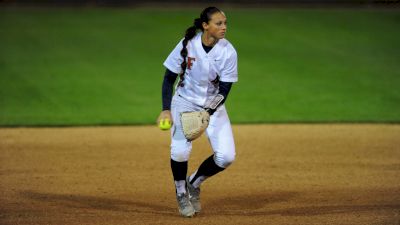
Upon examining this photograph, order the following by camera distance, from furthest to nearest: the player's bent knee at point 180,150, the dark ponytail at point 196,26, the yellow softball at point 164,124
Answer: the player's bent knee at point 180,150
the dark ponytail at point 196,26
the yellow softball at point 164,124

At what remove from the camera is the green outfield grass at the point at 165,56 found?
39.6 feet

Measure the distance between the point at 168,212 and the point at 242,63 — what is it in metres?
8.41

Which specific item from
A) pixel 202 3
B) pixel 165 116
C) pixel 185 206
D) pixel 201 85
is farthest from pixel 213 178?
pixel 202 3

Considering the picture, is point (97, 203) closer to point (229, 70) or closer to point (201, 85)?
point (201, 85)

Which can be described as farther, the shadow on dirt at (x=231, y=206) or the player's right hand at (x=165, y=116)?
the shadow on dirt at (x=231, y=206)

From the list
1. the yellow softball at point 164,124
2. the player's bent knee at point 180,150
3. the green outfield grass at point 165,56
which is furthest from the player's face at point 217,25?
the green outfield grass at point 165,56

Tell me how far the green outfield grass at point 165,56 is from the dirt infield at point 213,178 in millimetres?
963

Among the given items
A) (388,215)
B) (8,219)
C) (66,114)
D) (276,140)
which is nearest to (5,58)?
(66,114)

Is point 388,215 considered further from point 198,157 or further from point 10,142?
point 10,142

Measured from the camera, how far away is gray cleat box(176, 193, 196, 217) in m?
6.95

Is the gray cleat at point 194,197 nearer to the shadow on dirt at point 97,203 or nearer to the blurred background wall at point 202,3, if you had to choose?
the shadow on dirt at point 97,203

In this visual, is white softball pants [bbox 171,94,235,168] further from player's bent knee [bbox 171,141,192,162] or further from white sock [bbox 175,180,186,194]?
white sock [bbox 175,180,186,194]

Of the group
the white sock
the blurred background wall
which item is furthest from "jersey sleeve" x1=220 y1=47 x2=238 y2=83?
the blurred background wall

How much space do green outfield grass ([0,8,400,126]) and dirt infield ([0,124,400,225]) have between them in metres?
0.96
